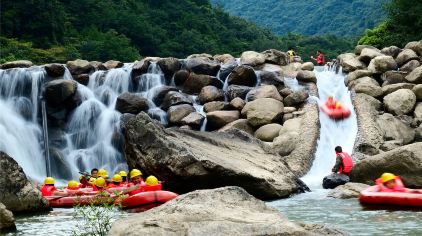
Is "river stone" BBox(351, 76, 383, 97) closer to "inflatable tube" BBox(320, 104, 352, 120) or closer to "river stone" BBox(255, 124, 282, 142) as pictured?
"inflatable tube" BBox(320, 104, 352, 120)

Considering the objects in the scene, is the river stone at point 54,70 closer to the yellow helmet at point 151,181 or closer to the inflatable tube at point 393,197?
the yellow helmet at point 151,181

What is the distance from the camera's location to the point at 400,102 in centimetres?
2333

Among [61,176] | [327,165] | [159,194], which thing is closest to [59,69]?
[61,176]

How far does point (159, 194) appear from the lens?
13695 mm

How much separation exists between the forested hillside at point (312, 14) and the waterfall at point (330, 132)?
6252cm

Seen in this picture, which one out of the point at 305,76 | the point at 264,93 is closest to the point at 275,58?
the point at 305,76

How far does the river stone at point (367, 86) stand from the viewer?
2425 cm

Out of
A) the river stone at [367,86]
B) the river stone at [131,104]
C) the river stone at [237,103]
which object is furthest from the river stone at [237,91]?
the river stone at [367,86]

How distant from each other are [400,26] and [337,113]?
599 inches

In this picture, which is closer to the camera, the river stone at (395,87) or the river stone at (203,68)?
the river stone at (395,87)

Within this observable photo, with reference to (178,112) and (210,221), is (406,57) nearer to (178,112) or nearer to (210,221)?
(178,112)

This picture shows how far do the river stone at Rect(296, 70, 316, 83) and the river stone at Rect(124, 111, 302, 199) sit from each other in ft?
33.2

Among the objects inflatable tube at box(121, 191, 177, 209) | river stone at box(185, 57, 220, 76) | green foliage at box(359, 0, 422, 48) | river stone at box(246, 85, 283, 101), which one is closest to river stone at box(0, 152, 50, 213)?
inflatable tube at box(121, 191, 177, 209)

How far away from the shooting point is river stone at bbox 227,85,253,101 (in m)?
24.5
